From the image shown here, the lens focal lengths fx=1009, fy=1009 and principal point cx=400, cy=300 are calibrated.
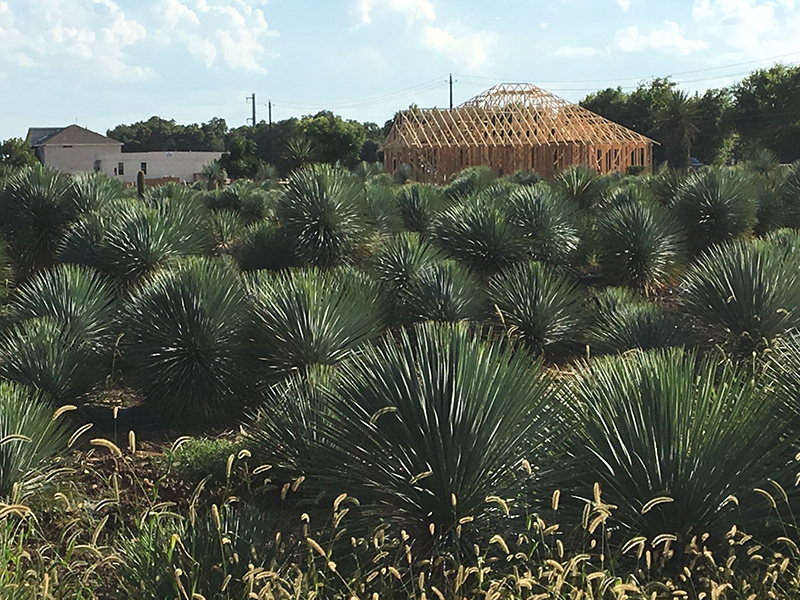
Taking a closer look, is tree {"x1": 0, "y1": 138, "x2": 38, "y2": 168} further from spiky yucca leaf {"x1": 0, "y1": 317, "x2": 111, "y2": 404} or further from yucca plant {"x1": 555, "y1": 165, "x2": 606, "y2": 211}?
spiky yucca leaf {"x1": 0, "y1": 317, "x2": 111, "y2": 404}

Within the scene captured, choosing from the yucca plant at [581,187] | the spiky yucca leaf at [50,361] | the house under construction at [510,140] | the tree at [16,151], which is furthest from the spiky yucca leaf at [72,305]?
the tree at [16,151]

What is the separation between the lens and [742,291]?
10445 mm

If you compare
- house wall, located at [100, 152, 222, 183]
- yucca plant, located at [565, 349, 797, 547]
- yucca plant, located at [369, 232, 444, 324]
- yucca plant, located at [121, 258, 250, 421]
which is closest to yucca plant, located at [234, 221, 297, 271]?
yucca plant, located at [369, 232, 444, 324]

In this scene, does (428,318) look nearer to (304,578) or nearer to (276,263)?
(276,263)

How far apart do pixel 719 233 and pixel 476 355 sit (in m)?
12.9


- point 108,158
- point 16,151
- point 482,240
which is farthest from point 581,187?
point 108,158

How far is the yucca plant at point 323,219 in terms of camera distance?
14.4 metres

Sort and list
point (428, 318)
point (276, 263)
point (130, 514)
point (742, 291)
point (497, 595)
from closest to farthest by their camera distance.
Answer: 1. point (497, 595)
2. point (130, 514)
3. point (742, 291)
4. point (428, 318)
5. point (276, 263)

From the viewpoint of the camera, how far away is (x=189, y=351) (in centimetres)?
1013

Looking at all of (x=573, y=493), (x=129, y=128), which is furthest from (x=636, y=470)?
(x=129, y=128)

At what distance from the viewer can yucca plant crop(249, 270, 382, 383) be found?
9.51 metres

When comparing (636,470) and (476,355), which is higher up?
(476,355)

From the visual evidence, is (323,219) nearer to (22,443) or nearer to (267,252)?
(267,252)

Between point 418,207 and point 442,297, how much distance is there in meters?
6.94
